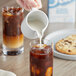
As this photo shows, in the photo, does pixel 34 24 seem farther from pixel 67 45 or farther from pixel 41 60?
pixel 67 45

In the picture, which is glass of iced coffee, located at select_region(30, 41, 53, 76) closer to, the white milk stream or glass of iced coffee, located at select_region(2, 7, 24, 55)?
the white milk stream

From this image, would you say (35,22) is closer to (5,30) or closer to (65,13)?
(5,30)

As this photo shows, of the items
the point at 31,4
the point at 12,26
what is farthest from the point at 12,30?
the point at 31,4

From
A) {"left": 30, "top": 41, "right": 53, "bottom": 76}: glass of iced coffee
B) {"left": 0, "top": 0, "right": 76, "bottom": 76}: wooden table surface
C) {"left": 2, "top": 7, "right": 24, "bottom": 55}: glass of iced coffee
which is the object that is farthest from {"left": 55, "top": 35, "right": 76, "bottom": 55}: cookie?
{"left": 30, "top": 41, "right": 53, "bottom": 76}: glass of iced coffee

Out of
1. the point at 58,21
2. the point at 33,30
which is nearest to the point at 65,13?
the point at 58,21

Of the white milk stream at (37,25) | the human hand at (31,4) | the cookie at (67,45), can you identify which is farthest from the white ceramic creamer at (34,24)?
the cookie at (67,45)

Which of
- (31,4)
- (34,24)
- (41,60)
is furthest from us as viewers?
(31,4)

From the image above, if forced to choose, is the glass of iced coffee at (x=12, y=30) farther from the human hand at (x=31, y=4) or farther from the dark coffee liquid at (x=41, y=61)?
the dark coffee liquid at (x=41, y=61)
